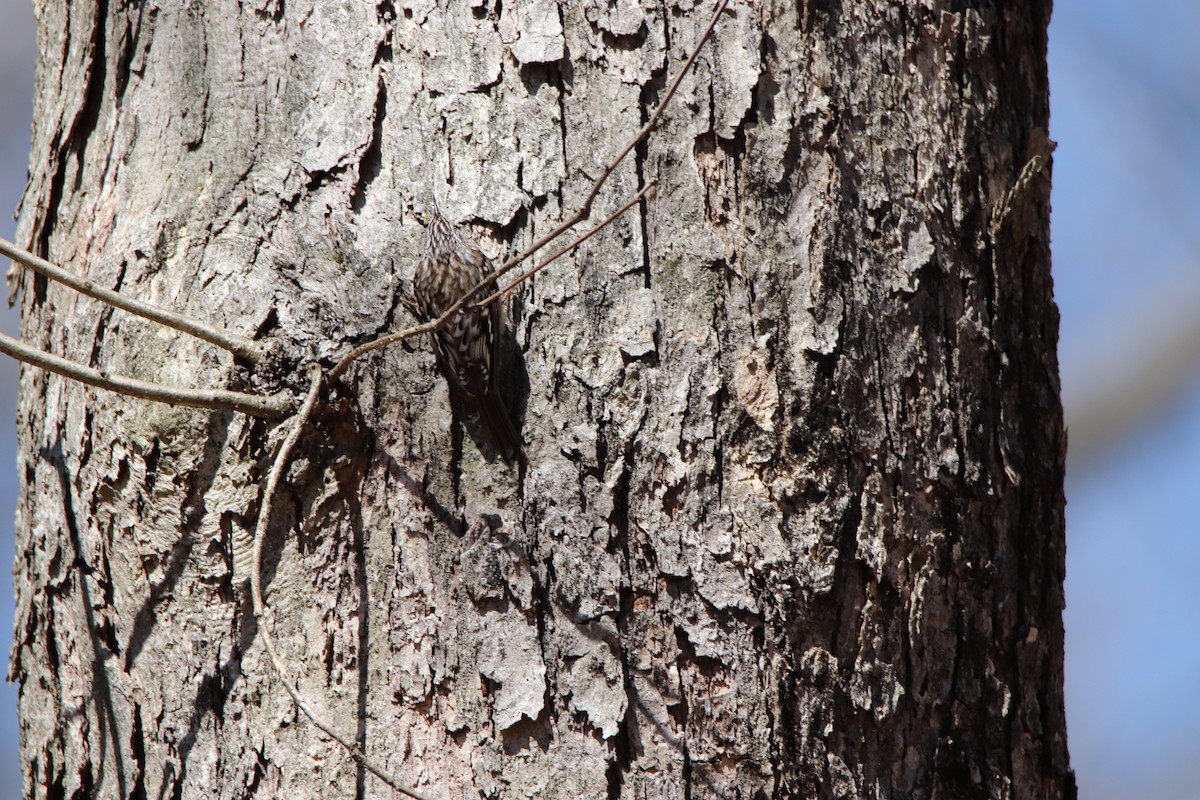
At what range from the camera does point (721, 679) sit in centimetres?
152

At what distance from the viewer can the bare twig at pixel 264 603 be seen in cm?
152

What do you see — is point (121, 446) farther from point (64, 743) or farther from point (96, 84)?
point (96, 84)

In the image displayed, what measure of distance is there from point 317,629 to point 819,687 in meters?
0.75

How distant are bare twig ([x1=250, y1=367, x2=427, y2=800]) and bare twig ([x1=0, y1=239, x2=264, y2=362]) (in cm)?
12

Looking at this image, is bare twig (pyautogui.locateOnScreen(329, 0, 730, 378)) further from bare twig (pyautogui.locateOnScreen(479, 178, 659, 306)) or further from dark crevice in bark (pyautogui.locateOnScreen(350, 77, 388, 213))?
dark crevice in bark (pyautogui.locateOnScreen(350, 77, 388, 213))

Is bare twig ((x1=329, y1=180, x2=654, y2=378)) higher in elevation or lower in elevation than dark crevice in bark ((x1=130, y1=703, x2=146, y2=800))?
higher

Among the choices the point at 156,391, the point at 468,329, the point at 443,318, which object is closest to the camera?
the point at 443,318

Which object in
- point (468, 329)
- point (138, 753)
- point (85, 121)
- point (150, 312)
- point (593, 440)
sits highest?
point (85, 121)

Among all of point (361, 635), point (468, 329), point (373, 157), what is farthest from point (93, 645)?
point (373, 157)

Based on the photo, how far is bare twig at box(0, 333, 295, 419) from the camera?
1.53m

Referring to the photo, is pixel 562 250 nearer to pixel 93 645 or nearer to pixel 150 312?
pixel 150 312

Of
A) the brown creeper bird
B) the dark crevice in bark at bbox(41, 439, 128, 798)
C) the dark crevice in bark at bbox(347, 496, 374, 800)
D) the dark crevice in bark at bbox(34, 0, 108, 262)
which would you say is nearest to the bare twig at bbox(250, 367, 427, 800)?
the dark crevice in bark at bbox(347, 496, 374, 800)

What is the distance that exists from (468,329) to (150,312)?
55 cm

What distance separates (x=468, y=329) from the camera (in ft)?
6.30
